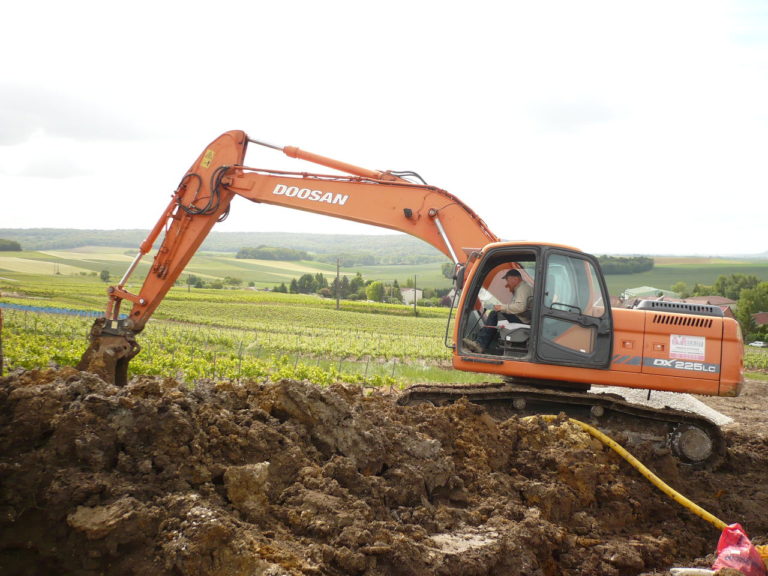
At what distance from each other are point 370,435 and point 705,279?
105 metres

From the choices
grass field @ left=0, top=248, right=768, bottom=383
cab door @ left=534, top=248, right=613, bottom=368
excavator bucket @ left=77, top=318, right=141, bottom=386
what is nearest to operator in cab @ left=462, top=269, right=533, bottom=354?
cab door @ left=534, top=248, right=613, bottom=368

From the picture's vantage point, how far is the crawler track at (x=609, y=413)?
812 cm

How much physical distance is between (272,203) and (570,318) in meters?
4.56

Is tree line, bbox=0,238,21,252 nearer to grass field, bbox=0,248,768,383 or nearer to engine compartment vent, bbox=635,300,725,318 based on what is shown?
grass field, bbox=0,248,768,383

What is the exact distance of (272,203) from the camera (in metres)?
9.94

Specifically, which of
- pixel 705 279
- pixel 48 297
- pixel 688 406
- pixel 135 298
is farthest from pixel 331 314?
pixel 705 279

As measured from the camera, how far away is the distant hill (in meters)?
47.8

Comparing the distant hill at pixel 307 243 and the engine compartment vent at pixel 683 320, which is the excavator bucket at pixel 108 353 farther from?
the distant hill at pixel 307 243

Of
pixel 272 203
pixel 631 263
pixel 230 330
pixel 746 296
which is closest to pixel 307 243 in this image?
pixel 631 263

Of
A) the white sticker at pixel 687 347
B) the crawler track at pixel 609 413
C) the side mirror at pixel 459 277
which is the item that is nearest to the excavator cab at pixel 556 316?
the side mirror at pixel 459 277

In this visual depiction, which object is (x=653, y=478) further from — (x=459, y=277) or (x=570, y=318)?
(x=459, y=277)

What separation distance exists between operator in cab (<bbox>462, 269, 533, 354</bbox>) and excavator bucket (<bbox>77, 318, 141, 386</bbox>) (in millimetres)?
4298

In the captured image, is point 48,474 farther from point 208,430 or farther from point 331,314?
point 331,314

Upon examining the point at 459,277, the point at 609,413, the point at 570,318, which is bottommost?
the point at 609,413
